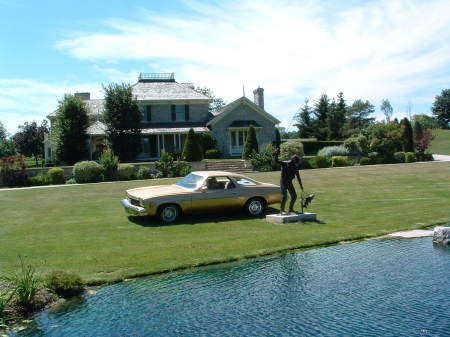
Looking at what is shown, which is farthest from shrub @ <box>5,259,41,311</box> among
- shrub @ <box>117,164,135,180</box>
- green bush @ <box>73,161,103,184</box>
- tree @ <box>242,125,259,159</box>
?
tree @ <box>242,125,259,159</box>

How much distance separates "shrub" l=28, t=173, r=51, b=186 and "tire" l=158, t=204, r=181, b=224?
1611cm

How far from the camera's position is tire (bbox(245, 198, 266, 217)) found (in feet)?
47.0

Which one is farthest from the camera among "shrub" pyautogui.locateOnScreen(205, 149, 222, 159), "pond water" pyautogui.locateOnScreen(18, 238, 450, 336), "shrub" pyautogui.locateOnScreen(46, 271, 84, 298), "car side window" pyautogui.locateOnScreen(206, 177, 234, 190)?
"shrub" pyautogui.locateOnScreen(205, 149, 222, 159)

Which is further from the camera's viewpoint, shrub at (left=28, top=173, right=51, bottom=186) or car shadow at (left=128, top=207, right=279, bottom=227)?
shrub at (left=28, top=173, right=51, bottom=186)

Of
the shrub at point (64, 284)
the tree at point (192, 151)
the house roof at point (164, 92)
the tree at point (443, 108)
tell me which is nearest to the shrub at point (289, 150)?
the tree at point (192, 151)

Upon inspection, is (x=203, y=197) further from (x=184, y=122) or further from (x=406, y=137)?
(x=406, y=137)

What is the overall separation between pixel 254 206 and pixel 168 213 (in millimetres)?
2783

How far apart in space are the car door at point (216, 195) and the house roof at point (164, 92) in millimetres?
29049

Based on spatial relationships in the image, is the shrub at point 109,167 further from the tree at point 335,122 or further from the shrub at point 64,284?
the tree at point 335,122

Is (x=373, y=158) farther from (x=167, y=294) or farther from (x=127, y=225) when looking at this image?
(x=167, y=294)

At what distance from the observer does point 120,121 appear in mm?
37125

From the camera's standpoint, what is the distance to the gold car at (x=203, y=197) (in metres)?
13.2

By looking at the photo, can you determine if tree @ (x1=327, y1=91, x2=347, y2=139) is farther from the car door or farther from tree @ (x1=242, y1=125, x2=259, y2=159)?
the car door

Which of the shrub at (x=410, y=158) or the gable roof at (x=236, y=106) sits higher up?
the gable roof at (x=236, y=106)
